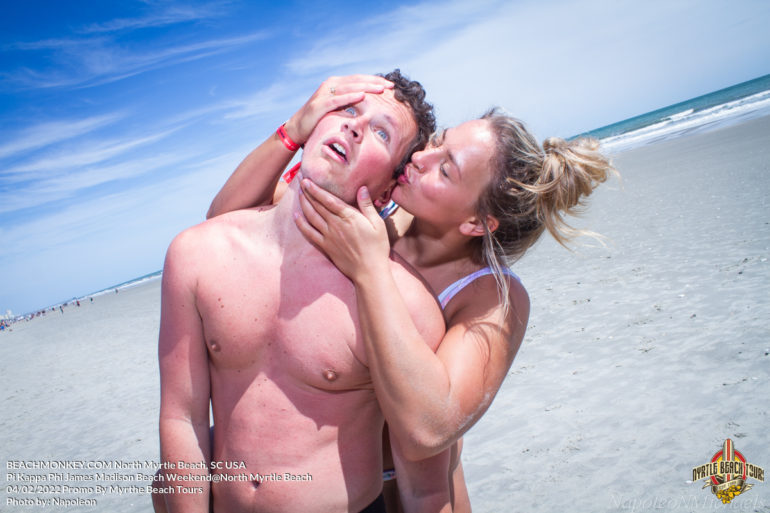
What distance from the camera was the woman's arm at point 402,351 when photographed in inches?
77.8

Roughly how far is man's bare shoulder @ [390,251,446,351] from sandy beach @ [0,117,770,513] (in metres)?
1.13

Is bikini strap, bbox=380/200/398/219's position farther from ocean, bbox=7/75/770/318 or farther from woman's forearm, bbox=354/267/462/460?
ocean, bbox=7/75/770/318

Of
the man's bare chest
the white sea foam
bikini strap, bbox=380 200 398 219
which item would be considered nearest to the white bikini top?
bikini strap, bbox=380 200 398 219

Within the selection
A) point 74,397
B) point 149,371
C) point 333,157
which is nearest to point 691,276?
point 333,157

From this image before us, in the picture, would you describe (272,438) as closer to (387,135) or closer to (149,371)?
(387,135)

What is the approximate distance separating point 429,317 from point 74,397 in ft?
31.5

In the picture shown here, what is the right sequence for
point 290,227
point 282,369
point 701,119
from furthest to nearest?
point 701,119
point 290,227
point 282,369

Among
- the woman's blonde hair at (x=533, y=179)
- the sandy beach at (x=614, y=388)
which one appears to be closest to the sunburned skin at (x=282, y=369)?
the woman's blonde hair at (x=533, y=179)

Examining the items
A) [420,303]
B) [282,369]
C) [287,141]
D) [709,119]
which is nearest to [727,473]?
[420,303]

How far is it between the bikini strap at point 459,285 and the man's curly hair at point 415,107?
2.48 ft

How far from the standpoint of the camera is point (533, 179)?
9.20 feet

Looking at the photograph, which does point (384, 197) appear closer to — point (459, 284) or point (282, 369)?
point (459, 284)

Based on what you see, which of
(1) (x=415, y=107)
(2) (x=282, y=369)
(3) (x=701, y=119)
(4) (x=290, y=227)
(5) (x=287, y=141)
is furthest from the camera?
(3) (x=701, y=119)

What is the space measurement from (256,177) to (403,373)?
51.5 inches
